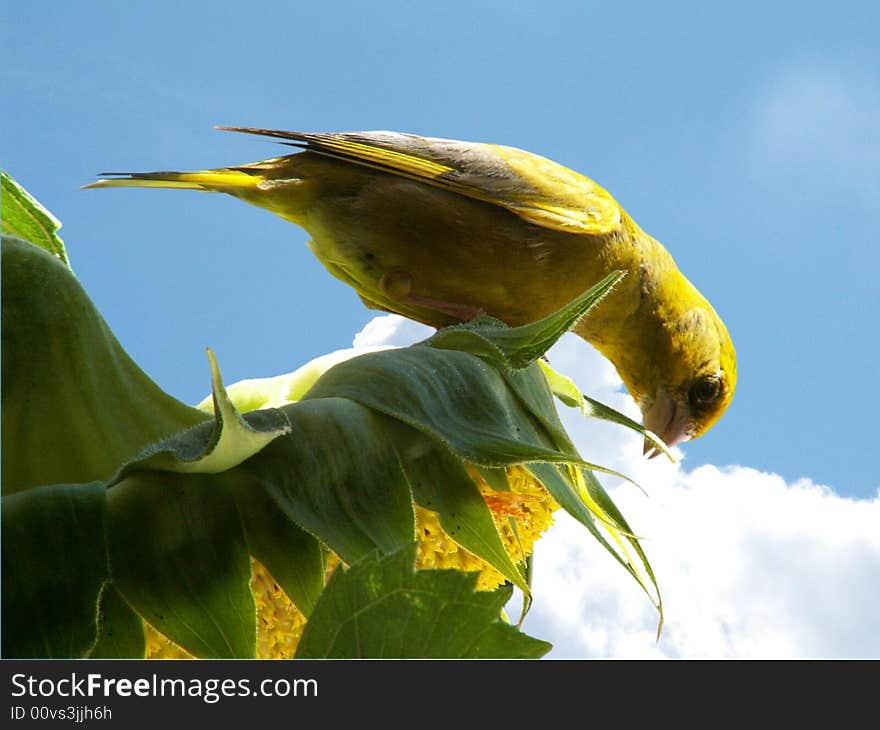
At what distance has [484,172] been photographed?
3.08 metres

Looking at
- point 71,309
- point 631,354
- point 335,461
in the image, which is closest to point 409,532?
point 335,461

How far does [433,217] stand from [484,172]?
10.3 inches

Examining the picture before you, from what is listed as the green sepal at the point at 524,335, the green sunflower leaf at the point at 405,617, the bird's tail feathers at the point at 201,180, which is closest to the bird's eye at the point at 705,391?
the bird's tail feathers at the point at 201,180

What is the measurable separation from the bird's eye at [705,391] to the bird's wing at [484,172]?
795 mm

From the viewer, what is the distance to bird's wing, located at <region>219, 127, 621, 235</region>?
296 cm

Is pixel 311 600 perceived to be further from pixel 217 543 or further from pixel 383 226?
pixel 383 226

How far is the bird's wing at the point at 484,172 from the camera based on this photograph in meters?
2.96

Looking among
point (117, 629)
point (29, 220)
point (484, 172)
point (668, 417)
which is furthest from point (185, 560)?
point (668, 417)

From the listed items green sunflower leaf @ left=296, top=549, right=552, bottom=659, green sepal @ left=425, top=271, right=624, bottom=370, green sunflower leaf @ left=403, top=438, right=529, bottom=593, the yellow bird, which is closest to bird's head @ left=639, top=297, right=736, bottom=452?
the yellow bird

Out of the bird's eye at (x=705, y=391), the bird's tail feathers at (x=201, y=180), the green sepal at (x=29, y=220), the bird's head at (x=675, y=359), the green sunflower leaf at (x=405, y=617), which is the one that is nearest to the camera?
the green sunflower leaf at (x=405, y=617)

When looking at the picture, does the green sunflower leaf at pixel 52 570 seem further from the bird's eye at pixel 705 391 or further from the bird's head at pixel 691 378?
the bird's eye at pixel 705 391

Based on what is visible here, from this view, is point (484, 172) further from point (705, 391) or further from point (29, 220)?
point (29, 220)

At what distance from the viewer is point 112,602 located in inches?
29.1

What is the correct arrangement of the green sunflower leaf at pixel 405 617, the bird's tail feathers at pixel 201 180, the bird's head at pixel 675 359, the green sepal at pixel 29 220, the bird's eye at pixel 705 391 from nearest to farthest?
1. the green sunflower leaf at pixel 405 617
2. the green sepal at pixel 29 220
3. the bird's tail feathers at pixel 201 180
4. the bird's head at pixel 675 359
5. the bird's eye at pixel 705 391
